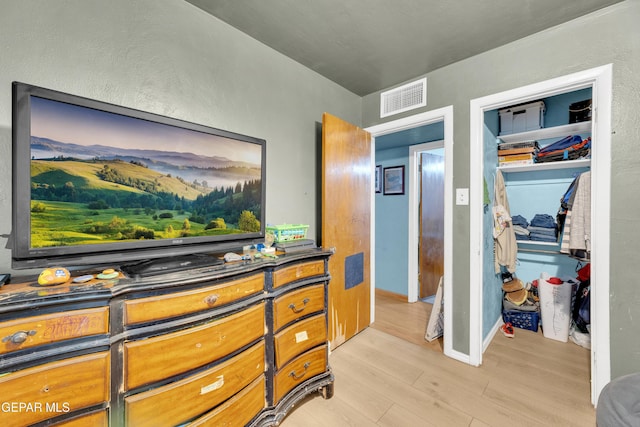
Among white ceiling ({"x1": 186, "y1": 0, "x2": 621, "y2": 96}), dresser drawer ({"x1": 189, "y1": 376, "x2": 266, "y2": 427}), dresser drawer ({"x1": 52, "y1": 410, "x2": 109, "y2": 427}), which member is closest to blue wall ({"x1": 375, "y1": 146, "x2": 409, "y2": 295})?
white ceiling ({"x1": 186, "y1": 0, "x2": 621, "y2": 96})

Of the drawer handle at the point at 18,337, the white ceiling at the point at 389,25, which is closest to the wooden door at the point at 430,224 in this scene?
the white ceiling at the point at 389,25

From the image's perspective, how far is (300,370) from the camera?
1566mm

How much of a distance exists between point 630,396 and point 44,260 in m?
2.04

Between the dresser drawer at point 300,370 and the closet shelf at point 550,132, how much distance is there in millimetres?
2812

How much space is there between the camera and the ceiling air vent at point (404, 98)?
240cm

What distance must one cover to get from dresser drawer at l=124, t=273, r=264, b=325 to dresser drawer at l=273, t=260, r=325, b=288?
0.13 metres

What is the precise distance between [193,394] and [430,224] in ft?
A: 11.1

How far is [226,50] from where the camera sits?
1.77 metres

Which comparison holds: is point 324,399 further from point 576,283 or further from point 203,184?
point 576,283

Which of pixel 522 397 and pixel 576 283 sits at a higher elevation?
pixel 576 283

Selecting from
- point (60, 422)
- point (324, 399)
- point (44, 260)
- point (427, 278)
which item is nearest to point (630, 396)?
point (324, 399)

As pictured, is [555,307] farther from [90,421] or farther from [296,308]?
[90,421]

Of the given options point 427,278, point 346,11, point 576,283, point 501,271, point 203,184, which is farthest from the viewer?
point 427,278

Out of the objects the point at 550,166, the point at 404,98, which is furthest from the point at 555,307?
the point at 404,98
